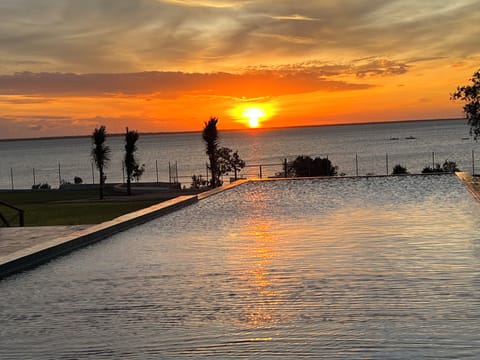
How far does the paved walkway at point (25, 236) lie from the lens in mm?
7771

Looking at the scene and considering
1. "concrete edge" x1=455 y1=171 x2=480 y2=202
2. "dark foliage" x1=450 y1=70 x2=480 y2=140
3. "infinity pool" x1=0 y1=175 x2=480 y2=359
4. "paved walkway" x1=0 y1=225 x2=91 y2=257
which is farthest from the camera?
"dark foliage" x1=450 y1=70 x2=480 y2=140

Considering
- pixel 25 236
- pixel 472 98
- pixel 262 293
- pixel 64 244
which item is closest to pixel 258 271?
pixel 262 293

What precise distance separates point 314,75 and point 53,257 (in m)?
32.8

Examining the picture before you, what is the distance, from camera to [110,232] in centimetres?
876

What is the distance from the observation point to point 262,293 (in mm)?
5109

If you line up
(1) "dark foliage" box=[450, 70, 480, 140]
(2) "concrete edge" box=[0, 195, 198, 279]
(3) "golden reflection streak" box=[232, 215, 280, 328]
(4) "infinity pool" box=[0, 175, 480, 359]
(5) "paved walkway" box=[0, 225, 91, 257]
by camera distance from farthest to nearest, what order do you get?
(1) "dark foliage" box=[450, 70, 480, 140], (5) "paved walkway" box=[0, 225, 91, 257], (2) "concrete edge" box=[0, 195, 198, 279], (3) "golden reflection streak" box=[232, 215, 280, 328], (4) "infinity pool" box=[0, 175, 480, 359]

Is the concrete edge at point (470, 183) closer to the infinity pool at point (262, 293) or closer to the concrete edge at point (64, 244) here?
the infinity pool at point (262, 293)

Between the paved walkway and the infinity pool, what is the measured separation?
0.87 m

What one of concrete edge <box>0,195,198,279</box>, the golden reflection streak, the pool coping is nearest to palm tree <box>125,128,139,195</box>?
the pool coping

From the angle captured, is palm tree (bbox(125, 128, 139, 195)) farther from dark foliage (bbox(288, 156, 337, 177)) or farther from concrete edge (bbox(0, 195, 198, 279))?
concrete edge (bbox(0, 195, 198, 279))

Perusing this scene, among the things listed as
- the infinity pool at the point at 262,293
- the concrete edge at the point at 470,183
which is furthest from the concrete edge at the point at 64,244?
the concrete edge at the point at 470,183

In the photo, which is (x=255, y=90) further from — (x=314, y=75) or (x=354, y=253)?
(x=354, y=253)

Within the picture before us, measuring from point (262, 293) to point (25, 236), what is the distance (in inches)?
194

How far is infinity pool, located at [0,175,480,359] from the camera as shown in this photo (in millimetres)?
3895
